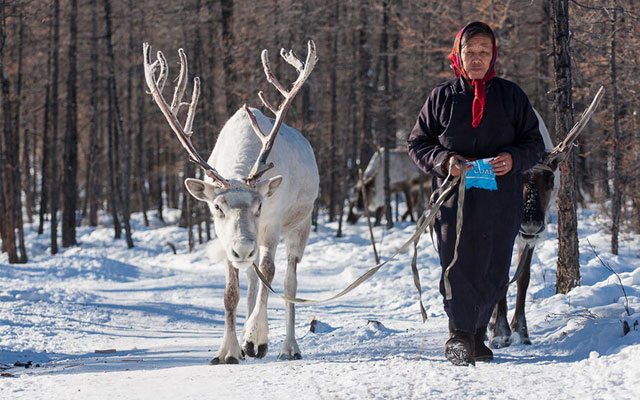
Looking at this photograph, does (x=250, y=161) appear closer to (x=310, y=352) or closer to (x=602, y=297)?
(x=310, y=352)

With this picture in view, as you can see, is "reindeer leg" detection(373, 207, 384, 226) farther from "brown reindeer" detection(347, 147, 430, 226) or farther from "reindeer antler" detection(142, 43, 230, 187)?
"reindeer antler" detection(142, 43, 230, 187)

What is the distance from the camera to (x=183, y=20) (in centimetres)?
2162

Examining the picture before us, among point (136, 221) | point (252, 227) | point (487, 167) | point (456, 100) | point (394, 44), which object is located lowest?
point (136, 221)

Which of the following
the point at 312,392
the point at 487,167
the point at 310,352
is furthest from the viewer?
A: the point at 310,352

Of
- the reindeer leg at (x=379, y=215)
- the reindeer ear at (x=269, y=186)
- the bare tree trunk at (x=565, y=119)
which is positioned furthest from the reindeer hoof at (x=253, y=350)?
the reindeer leg at (x=379, y=215)

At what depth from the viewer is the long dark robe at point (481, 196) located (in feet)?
15.1

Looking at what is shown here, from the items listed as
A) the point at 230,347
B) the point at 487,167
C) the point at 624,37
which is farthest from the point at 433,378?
the point at 624,37

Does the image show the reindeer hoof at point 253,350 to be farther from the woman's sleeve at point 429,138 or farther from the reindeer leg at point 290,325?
the woman's sleeve at point 429,138

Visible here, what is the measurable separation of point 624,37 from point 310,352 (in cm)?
854

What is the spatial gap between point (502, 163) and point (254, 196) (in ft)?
6.61

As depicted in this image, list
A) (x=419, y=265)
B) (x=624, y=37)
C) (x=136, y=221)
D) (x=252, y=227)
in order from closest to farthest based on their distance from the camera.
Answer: (x=252, y=227), (x=624, y=37), (x=419, y=265), (x=136, y=221)

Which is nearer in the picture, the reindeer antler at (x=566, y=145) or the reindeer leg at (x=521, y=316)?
the reindeer antler at (x=566, y=145)

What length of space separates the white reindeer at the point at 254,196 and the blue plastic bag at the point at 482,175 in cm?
171

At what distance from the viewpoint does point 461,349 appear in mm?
4520
